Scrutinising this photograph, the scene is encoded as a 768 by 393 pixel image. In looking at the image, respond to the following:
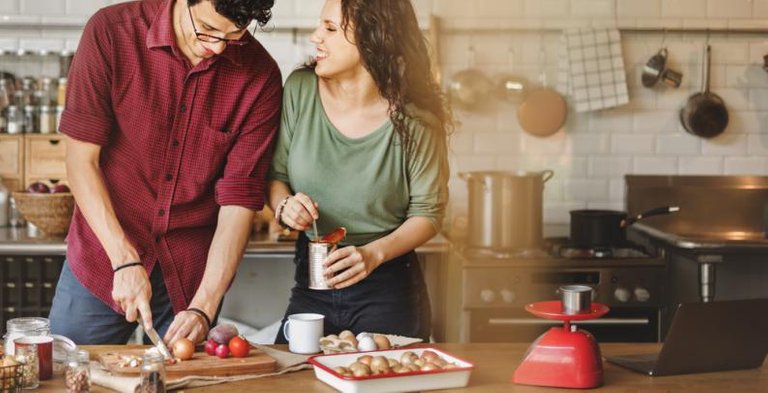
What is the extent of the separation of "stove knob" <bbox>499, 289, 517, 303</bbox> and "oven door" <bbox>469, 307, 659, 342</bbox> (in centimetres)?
6

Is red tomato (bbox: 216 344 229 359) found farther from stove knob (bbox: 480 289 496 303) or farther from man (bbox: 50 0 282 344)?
stove knob (bbox: 480 289 496 303)

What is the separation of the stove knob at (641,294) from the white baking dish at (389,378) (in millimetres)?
2174

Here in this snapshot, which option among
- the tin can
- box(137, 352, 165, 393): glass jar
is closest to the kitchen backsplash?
the tin can

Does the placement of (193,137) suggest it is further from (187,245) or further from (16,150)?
(16,150)

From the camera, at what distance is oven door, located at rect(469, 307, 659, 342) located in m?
4.12

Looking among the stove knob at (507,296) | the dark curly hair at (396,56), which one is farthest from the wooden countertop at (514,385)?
the stove knob at (507,296)

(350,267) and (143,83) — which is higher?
(143,83)

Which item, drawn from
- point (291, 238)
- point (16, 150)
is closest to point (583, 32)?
point (291, 238)

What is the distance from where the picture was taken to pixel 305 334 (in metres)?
2.33

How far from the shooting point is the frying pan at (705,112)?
16.0ft

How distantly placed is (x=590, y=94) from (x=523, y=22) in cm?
392

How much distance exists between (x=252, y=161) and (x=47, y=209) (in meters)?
2.02

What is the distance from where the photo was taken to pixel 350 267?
2.55 m

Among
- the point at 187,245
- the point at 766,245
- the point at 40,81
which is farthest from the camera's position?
the point at 40,81
